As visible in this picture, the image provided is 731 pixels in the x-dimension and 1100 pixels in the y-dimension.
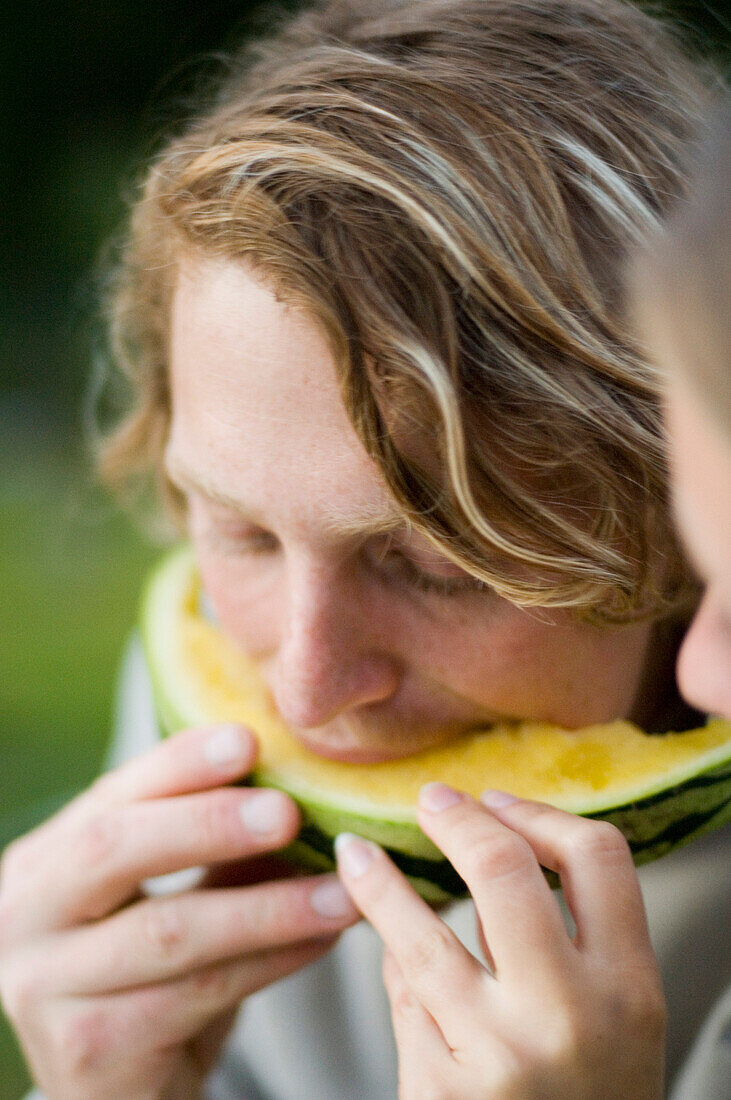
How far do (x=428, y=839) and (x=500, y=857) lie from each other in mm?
167

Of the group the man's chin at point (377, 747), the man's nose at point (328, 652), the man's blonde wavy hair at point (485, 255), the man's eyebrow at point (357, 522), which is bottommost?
the man's chin at point (377, 747)

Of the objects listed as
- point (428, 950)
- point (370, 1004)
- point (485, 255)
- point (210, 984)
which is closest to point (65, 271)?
point (370, 1004)

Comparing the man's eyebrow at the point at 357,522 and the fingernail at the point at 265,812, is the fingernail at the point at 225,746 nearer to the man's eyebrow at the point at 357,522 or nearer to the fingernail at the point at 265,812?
the fingernail at the point at 265,812

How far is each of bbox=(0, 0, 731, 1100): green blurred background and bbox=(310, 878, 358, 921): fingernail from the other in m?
2.43

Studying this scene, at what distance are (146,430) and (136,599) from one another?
2320mm

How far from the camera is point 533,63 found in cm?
97

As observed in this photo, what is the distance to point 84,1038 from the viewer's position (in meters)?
1.13

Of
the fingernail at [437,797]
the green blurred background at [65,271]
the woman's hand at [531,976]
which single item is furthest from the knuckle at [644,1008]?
the green blurred background at [65,271]

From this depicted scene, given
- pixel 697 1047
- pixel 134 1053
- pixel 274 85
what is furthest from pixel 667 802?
pixel 274 85

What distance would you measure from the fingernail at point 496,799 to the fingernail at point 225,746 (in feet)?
0.93

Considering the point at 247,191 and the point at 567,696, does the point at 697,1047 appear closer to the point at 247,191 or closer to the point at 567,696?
the point at 567,696

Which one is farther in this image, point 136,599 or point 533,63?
point 136,599

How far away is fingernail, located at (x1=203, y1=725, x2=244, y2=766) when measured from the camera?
1.08 m

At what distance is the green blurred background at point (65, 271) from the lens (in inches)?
146
